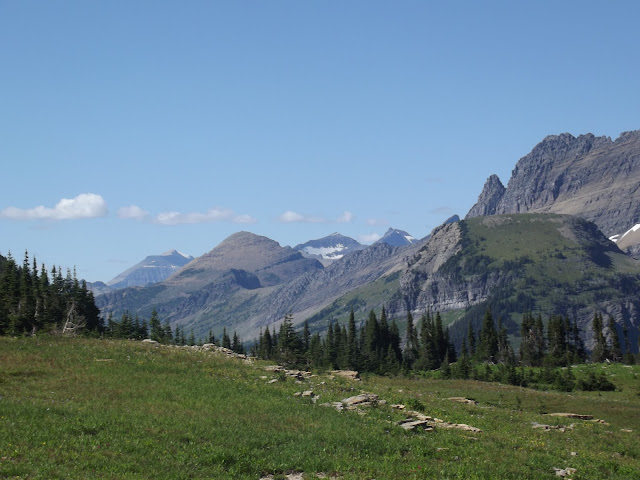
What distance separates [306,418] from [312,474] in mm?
9361

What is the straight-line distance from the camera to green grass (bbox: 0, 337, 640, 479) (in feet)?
85.1

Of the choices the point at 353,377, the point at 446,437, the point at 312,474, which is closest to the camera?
the point at 312,474

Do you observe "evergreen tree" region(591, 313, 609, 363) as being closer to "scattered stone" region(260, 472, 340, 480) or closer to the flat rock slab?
the flat rock slab

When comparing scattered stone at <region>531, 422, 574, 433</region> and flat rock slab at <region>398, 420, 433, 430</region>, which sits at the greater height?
flat rock slab at <region>398, 420, 433, 430</region>

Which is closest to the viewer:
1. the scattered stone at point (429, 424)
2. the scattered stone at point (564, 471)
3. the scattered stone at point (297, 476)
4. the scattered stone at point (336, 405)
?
the scattered stone at point (297, 476)

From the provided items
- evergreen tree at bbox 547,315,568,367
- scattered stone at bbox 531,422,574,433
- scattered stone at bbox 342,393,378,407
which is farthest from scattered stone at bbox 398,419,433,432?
evergreen tree at bbox 547,315,568,367

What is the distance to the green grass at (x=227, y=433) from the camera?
2595 cm

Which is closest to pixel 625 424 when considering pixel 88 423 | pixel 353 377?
pixel 353 377

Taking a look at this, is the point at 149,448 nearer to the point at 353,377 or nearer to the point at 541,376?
the point at 353,377

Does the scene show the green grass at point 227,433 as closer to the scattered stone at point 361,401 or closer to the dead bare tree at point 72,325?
the scattered stone at point 361,401

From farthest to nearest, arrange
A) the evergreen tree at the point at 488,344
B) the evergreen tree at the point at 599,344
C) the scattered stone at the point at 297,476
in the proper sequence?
the evergreen tree at the point at 599,344 → the evergreen tree at the point at 488,344 → the scattered stone at the point at 297,476

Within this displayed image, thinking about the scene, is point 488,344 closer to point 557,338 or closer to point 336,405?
Result: point 557,338

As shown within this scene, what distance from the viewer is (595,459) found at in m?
31.9

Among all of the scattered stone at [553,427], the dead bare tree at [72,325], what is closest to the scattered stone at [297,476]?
the scattered stone at [553,427]
